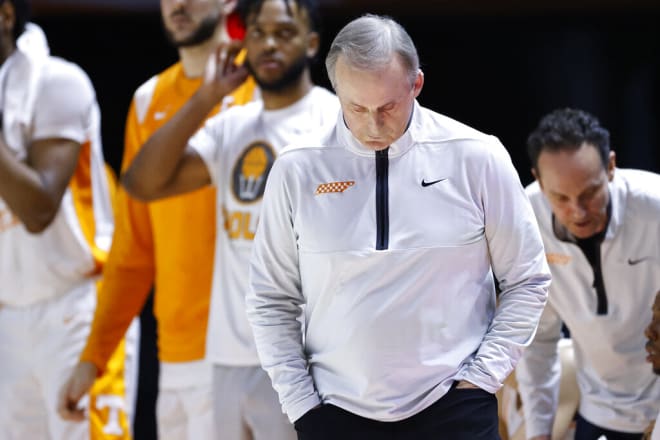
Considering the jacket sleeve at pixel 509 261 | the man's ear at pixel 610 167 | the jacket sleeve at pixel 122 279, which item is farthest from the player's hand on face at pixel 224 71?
the jacket sleeve at pixel 509 261

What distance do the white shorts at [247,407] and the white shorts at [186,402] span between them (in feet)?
0.57

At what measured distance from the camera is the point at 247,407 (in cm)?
352

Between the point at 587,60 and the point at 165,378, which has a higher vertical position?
the point at 587,60

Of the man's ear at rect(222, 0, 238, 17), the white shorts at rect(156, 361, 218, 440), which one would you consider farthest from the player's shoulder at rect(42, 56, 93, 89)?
the white shorts at rect(156, 361, 218, 440)

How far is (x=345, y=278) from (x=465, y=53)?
12.5 feet

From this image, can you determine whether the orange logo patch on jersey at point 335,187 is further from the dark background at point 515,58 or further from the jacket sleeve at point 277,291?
the dark background at point 515,58

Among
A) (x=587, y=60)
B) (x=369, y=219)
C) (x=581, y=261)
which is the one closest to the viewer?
(x=369, y=219)

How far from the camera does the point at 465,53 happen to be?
6.24 meters

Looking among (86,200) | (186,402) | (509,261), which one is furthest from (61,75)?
(509,261)

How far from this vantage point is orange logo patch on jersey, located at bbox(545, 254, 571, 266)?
139 inches

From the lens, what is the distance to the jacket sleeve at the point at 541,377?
3646 millimetres

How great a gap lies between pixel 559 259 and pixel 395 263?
1.11 meters

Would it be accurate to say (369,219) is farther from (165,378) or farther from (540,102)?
(540,102)

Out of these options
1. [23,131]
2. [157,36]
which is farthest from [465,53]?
[23,131]
